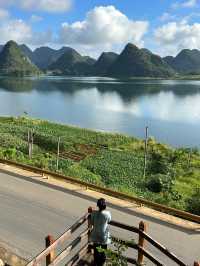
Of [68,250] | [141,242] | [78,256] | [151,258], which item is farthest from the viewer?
[141,242]

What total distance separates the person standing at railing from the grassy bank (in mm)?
9948

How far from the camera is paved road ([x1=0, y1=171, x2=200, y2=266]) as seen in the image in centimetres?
1227

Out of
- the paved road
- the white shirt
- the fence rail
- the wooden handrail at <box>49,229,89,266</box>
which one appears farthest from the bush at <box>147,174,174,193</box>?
the white shirt

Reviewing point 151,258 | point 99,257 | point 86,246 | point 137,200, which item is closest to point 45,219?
point 137,200

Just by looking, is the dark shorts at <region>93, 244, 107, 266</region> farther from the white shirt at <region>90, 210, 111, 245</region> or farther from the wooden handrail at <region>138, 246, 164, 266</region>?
the wooden handrail at <region>138, 246, 164, 266</region>

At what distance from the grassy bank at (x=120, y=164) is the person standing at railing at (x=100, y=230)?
392 inches

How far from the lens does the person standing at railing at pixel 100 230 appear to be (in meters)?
9.07

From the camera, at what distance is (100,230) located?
9148 millimetres

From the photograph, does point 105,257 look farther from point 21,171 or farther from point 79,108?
point 79,108

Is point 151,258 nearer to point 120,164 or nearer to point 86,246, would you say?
point 86,246

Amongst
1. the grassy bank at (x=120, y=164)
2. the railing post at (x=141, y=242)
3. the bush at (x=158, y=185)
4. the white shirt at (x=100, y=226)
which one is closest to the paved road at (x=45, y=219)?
the railing post at (x=141, y=242)

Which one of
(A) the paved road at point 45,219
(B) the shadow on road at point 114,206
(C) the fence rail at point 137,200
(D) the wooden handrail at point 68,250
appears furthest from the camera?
(C) the fence rail at point 137,200

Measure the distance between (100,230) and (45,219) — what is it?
5391mm

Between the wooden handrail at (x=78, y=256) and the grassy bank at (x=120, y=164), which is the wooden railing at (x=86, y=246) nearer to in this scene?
the wooden handrail at (x=78, y=256)
